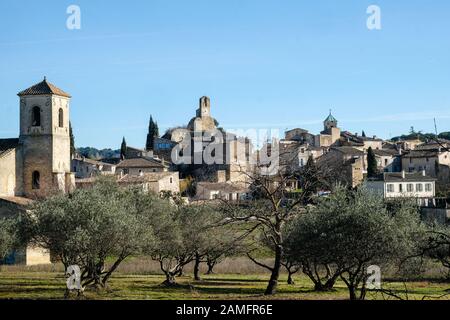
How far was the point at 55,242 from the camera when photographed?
29.3 meters

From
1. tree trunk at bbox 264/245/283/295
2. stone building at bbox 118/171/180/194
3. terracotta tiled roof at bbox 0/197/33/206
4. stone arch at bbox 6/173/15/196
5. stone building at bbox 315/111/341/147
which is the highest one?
stone building at bbox 315/111/341/147

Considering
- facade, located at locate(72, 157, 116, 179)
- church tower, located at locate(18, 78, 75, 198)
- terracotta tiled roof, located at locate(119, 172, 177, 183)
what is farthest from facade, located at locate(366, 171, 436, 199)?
facade, located at locate(72, 157, 116, 179)

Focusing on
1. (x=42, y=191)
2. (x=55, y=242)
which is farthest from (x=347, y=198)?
(x=42, y=191)

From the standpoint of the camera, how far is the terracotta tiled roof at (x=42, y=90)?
5078cm

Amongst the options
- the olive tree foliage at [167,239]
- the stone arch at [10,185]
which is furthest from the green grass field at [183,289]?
the stone arch at [10,185]

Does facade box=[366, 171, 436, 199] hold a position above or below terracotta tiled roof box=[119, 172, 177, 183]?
below

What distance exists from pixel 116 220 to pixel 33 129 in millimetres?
24489

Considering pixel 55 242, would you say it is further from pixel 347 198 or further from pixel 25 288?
pixel 347 198

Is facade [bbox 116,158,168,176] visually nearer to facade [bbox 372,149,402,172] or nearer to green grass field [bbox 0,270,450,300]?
facade [bbox 372,149,402,172]

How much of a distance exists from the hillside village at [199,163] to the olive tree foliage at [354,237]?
2.42 m

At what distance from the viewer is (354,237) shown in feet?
89.3

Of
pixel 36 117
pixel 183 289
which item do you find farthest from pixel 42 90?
pixel 183 289

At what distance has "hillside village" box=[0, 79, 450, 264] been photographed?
50000 mm
